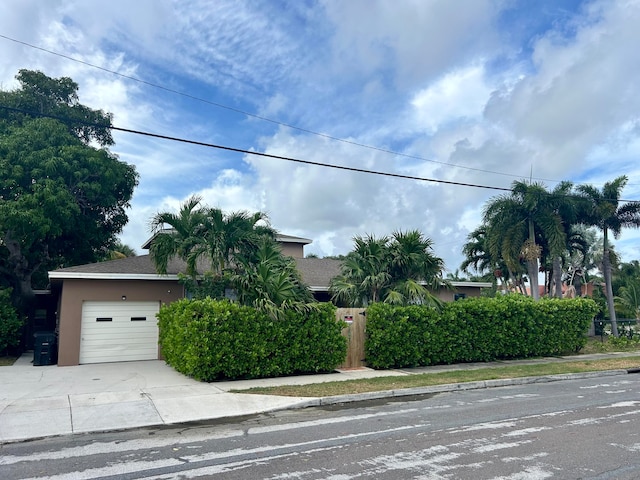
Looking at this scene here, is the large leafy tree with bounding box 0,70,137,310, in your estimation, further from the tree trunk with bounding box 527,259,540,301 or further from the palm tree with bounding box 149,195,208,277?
the tree trunk with bounding box 527,259,540,301

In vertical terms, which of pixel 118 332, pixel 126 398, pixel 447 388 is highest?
pixel 118 332

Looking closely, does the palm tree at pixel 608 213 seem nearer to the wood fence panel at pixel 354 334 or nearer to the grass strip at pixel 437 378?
the grass strip at pixel 437 378

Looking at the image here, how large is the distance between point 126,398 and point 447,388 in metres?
7.20

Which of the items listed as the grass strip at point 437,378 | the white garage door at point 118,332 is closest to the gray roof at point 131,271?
the white garage door at point 118,332

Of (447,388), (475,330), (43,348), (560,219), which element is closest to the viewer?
(447,388)

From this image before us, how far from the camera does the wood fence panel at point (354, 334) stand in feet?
49.7

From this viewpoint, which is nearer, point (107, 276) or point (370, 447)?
point (370, 447)

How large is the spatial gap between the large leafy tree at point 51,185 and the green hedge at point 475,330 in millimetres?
11908

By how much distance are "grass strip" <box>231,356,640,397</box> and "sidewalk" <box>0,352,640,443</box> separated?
0.38m

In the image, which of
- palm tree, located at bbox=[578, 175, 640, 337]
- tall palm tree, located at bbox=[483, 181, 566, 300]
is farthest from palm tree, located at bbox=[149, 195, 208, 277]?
palm tree, located at bbox=[578, 175, 640, 337]

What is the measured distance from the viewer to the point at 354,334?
603 inches

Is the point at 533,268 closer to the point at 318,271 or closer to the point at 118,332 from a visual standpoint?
the point at 318,271

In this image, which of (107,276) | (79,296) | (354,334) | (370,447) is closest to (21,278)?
(79,296)

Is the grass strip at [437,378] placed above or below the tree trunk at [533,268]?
below
